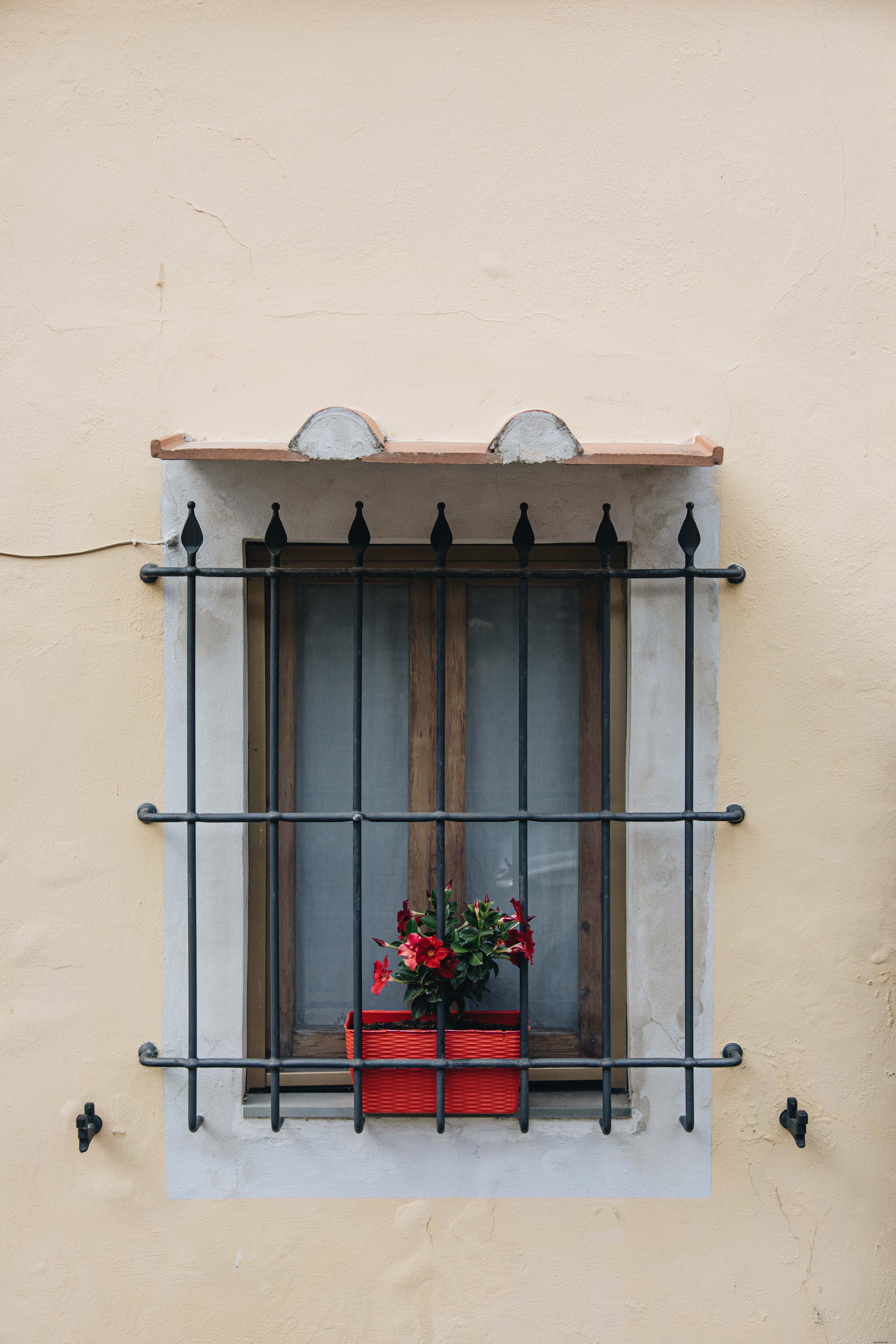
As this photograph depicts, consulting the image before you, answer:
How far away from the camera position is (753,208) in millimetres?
2154

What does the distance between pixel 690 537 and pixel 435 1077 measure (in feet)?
4.72

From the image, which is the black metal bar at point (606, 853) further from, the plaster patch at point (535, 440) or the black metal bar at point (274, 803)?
the black metal bar at point (274, 803)

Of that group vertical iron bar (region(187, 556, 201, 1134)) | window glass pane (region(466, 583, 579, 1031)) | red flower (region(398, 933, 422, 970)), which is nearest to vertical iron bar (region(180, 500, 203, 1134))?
vertical iron bar (region(187, 556, 201, 1134))

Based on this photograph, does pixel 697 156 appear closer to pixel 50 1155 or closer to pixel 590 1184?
pixel 590 1184

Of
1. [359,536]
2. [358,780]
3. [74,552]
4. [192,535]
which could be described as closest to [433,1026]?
[358,780]

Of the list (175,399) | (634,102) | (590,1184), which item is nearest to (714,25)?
(634,102)

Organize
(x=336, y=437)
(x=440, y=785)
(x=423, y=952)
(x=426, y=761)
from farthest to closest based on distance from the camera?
(x=426, y=761)
(x=440, y=785)
(x=423, y=952)
(x=336, y=437)

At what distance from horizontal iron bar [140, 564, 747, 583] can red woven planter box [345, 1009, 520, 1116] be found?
42.0 inches

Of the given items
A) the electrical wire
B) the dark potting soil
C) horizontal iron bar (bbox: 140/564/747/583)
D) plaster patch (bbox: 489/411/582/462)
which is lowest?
the dark potting soil

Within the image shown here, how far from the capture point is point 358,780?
207 cm

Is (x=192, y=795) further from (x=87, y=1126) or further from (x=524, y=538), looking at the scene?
(x=524, y=538)

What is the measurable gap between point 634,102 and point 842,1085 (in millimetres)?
2517

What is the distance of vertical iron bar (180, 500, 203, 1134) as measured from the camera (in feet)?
6.71

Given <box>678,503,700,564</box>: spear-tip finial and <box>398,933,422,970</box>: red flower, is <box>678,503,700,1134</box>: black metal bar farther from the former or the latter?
<box>398,933,422,970</box>: red flower
